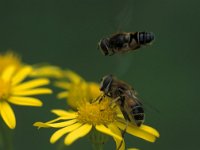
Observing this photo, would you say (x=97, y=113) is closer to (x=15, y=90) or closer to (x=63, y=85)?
(x=15, y=90)

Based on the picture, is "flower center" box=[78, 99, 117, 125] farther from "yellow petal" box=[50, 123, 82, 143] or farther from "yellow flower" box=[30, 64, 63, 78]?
"yellow flower" box=[30, 64, 63, 78]

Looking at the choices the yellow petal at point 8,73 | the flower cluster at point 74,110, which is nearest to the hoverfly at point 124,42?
the flower cluster at point 74,110

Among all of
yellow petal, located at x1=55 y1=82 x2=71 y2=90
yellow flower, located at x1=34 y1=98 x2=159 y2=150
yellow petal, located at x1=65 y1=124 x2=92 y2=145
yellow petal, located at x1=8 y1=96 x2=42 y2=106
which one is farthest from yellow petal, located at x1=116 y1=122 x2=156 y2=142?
yellow petal, located at x1=55 y1=82 x2=71 y2=90

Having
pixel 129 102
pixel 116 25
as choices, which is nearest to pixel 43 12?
pixel 116 25

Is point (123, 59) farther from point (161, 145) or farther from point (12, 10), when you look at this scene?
point (12, 10)

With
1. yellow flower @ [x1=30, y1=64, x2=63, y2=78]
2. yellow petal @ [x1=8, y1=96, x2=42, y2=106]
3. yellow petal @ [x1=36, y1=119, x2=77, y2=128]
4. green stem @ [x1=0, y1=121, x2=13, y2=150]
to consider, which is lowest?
yellow petal @ [x1=36, y1=119, x2=77, y2=128]

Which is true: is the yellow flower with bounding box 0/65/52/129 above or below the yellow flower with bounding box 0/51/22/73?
below
